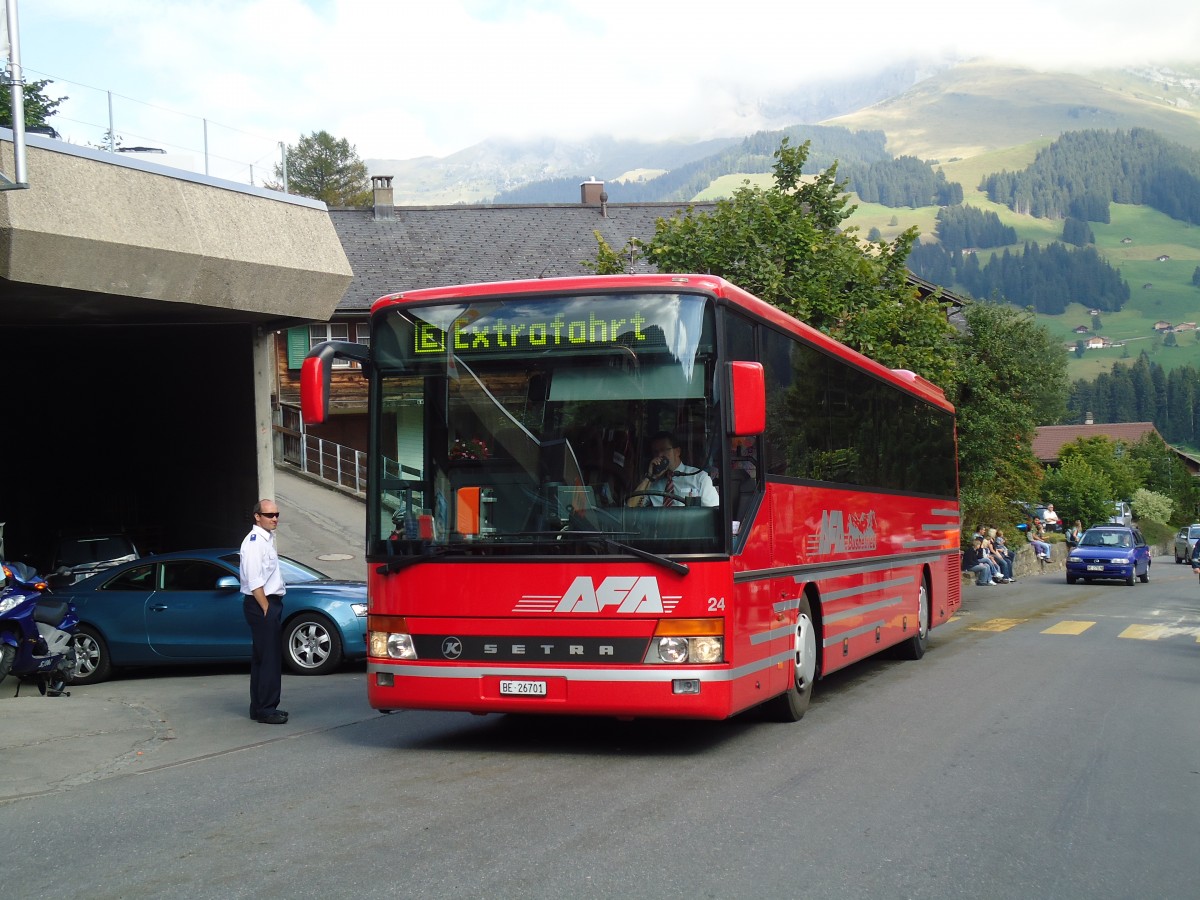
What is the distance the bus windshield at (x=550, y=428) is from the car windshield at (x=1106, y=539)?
116ft

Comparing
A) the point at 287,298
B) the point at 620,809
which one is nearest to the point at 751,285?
the point at 287,298

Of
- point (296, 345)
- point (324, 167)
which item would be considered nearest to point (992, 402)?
point (296, 345)

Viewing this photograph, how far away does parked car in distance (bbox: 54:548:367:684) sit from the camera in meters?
14.7

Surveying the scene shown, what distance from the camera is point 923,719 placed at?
1057cm

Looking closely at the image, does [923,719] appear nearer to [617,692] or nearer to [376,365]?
[617,692]

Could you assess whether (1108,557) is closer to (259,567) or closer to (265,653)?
(265,653)

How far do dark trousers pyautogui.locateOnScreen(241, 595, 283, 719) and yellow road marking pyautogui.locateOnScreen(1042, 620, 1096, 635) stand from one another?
13.4 metres

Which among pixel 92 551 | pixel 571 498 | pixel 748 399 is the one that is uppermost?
pixel 748 399

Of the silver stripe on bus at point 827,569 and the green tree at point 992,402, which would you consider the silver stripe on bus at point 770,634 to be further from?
the green tree at point 992,402

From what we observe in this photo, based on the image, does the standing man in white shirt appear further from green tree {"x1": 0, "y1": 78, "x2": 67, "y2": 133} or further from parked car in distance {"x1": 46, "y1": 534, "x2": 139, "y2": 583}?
green tree {"x1": 0, "y1": 78, "x2": 67, "y2": 133}

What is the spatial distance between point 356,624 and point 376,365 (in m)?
6.14

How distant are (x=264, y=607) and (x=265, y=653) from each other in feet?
1.41

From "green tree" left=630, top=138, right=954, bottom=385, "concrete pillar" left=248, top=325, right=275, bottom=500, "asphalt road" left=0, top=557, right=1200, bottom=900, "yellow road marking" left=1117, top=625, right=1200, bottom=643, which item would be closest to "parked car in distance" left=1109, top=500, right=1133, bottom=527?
"green tree" left=630, top=138, right=954, bottom=385

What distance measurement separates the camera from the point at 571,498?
340 inches
